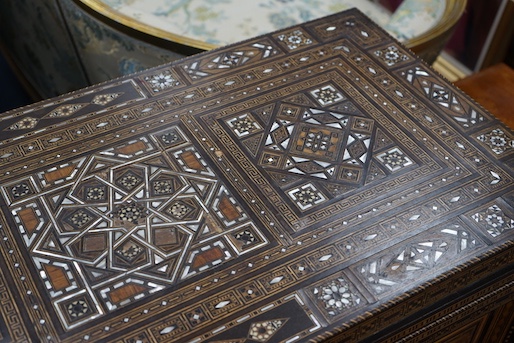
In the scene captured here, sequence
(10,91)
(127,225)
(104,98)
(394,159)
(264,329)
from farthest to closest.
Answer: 1. (10,91)
2. (104,98)
3. (394,159)
4. (127,225)
5. (264,329)

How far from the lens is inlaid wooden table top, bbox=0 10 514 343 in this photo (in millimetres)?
964

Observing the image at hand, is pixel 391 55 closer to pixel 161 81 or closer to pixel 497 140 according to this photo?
pixel 497 140

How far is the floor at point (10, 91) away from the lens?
2.32 metres

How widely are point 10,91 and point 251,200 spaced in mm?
1600

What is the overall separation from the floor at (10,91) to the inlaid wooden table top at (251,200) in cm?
113

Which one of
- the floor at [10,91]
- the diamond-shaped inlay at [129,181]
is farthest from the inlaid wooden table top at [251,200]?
the floor at [10,91]

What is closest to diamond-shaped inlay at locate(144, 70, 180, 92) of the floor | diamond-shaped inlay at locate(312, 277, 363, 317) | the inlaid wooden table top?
the inlaid wooden table top

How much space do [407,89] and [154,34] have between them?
28.9 inches

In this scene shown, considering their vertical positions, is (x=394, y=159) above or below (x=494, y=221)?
above

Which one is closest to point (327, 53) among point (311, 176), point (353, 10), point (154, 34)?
point (353, 10)

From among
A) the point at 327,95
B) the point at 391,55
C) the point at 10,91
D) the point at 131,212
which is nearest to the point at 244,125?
the point at 327,95

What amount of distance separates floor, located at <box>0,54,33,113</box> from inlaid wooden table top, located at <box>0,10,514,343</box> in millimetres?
1128

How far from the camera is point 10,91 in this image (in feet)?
7.85

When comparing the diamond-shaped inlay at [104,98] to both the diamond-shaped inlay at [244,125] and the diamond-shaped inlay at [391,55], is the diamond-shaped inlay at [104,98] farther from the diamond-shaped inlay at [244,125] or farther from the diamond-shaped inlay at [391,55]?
the diamond-shaped inlay at [391,55]
